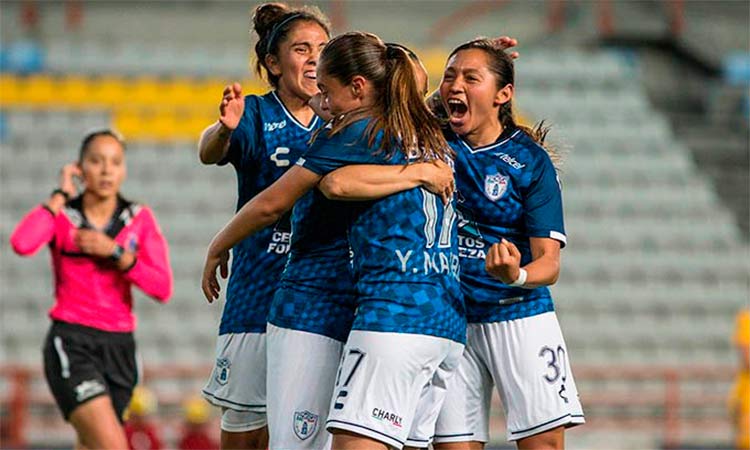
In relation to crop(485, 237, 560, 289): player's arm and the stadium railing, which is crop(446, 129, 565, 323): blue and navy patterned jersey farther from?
the stadium railing

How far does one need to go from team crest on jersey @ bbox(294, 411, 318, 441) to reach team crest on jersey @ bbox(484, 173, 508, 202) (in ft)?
Answer: 3.21

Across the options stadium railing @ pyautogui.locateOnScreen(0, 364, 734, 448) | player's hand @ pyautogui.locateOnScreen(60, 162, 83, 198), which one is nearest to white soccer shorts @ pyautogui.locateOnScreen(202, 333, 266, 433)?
player's hand @ pyautogui.locateOnScreen(60, 162, 83, 198)

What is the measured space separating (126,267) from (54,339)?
470 mm

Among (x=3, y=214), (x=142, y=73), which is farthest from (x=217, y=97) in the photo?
(x=3, y=214)

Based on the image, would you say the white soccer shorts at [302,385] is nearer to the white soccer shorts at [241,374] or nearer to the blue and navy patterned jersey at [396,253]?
the blue and navy patterned jersey at [396,253]

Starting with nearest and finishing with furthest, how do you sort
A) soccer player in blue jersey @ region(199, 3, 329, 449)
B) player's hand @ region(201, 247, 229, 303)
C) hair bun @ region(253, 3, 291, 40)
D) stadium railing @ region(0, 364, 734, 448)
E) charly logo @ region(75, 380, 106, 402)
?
player's hand @ region(201, 247, 229, 303)
soccer player in blue jersey @ region(199, 3, 329, 449)
hair bun @ region(253, 3, 291, 40)
charly logo @ region(75, 380, 106, 402)
stadium railing @ region(0, 364, 734, 448)

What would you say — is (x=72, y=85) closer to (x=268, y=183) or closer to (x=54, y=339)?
(x=54, y=339)

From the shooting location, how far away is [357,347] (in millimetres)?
3926

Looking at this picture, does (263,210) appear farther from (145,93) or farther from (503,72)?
(145,93)

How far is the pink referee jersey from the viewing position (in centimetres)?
620

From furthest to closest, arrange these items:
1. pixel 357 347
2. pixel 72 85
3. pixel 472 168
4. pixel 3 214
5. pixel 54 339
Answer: pixel 72 85, pixel 3 214, pixel 54 339, pixel 472 168, pixel 357 347

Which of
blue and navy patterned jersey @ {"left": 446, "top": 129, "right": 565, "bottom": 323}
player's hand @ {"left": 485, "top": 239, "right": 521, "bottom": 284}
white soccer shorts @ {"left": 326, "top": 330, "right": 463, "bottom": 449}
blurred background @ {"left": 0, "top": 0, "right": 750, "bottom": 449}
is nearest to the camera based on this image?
white soccer shorts @ {"left": 326, "top": 330, "right": 463, "bottom": 449}

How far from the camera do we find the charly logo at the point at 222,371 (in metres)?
4.87

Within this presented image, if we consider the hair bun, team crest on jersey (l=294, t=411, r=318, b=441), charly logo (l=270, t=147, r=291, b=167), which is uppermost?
the hair bun
